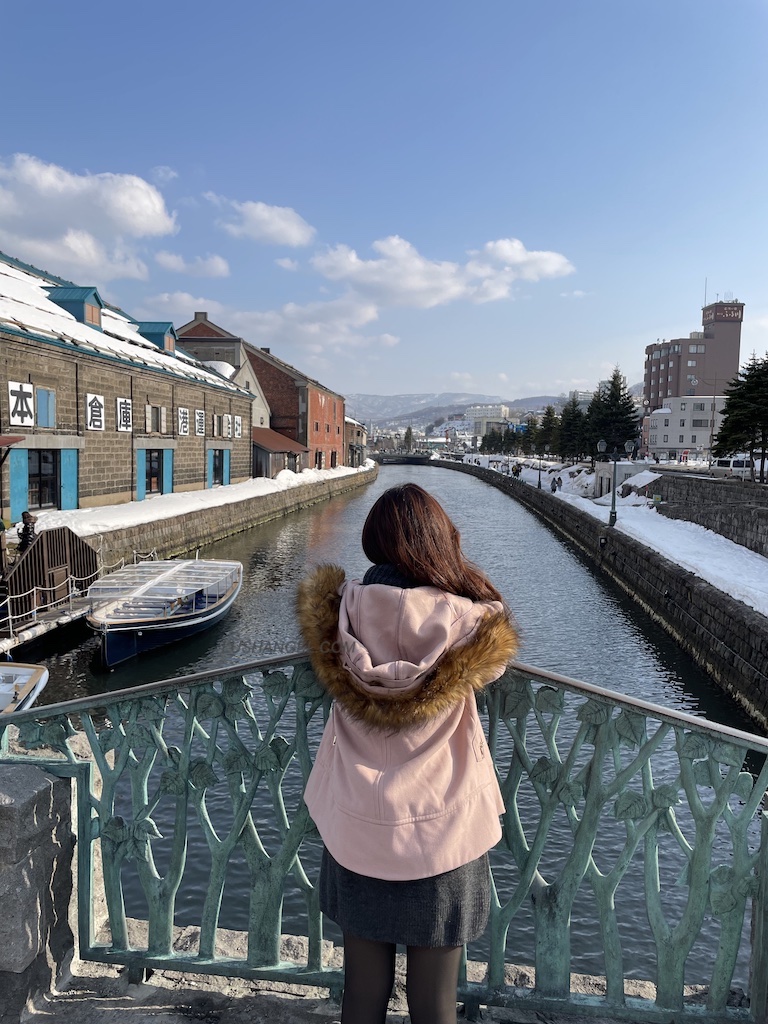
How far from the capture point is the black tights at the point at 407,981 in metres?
2.04

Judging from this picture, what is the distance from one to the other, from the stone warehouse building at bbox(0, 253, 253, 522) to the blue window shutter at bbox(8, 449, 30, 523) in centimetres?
3

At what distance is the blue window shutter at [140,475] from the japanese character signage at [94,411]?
352cm

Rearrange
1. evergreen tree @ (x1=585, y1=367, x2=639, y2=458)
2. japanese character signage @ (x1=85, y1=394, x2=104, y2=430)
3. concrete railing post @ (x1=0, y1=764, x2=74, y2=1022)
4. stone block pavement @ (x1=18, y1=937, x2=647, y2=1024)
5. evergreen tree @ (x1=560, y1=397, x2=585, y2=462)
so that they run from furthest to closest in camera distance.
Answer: evergreen tree @ (x1=560, y1=397, x2=585, y2=462) < evergreen tree @ (x1=585, y1=367, x2=639, y2=458) < japanese character signage @ (x1=85, y1=394, x2=104, y2=430) < stone block pavement @ (x1=18, y1=937, x2=647, y2=1024) < concrete railing post @ (x1=0, y1=764, x2=74, y2=1022)

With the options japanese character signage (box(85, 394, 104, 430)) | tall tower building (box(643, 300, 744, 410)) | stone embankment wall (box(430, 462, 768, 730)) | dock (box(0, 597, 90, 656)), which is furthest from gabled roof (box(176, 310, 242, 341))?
tall tower building (box(643, 300, 744, 410))

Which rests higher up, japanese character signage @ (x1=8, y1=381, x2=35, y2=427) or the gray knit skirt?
japanese character signage @ (x1=8, y1=381, x2=35, y2=427)

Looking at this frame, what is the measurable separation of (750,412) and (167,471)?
28084 millimetres

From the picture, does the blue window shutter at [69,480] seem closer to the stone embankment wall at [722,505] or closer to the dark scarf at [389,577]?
the stone embankment wall at [722,505]

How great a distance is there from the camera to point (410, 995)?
204cm

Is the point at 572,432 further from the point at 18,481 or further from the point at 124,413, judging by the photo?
the point at 18,481

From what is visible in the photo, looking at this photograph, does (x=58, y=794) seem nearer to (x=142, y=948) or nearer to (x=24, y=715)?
(x=24, y=715)

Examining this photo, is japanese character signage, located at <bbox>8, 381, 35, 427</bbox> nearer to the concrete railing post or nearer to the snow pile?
the snow pile

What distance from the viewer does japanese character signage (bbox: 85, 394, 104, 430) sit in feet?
75.2

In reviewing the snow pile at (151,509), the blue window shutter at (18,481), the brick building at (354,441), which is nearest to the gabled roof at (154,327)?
the snow pile at (151,509)

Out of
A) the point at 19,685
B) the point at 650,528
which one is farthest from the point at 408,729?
the point at 650,528
